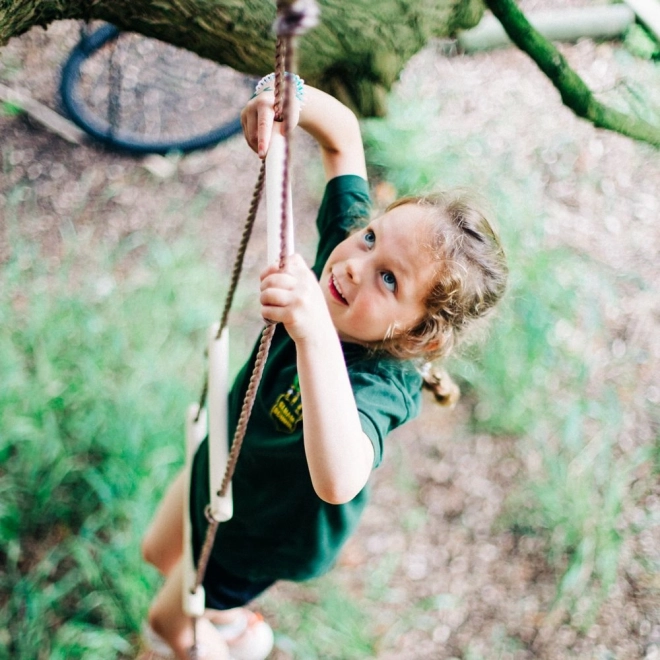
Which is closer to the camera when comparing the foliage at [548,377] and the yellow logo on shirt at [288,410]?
the yellow logo on shirt at [288,410]

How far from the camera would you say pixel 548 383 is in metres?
2.28

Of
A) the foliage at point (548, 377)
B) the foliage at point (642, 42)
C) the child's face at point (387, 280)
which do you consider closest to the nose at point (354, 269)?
the child's face at point (387, 280)

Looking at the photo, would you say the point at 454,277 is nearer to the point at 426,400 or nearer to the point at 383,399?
the point at 383,399

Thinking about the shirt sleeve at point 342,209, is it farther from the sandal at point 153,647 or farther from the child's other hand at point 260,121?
the sandal at point 153,647

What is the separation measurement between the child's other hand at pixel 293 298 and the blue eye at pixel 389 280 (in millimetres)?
295

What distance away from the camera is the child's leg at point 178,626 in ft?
4.84

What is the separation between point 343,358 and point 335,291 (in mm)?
250

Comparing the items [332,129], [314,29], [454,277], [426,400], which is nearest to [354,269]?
[454,277]

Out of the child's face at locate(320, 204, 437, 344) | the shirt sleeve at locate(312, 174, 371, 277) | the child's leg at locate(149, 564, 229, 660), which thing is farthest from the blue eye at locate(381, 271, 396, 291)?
the child's leg at locate(149, 564, 229, 660)

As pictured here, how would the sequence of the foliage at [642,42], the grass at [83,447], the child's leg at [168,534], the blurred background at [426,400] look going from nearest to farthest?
the child's leg at [168,534] → the grass at [83,447] → the blurred background at [426,400] → the foliage at [642,42]

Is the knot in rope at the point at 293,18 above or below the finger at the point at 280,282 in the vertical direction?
above

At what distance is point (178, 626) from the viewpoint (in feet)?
4.89

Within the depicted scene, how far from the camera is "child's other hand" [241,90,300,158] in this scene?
0.99 m

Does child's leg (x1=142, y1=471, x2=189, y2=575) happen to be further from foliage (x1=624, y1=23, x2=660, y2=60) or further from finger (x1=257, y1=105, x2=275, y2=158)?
foliage (x1=624, y1=23, x2=660, y2=60)
